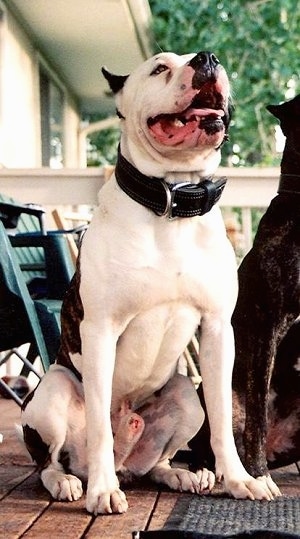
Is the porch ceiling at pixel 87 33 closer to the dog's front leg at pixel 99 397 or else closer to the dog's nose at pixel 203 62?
the dog's nose at pixel 203 62

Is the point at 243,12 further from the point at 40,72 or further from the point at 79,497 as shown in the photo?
the point at 79,497

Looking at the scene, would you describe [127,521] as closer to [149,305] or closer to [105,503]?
[105,503]

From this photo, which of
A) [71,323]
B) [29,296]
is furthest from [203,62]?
[29,296]

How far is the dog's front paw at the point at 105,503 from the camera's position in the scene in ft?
9.22

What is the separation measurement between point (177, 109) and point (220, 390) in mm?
835

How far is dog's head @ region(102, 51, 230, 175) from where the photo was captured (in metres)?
2.84

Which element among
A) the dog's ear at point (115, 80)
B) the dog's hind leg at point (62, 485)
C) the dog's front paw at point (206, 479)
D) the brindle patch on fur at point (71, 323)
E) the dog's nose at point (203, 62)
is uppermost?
the dog's nose at point (203, 62)

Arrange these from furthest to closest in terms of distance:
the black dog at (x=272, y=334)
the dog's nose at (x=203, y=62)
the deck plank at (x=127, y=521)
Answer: the black dog at (x=272, y=334) < the dog's nose at (x=203, y=62) < the deck plank at (x=127, y=521)

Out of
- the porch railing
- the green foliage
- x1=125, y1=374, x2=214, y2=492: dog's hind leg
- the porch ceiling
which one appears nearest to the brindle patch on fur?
x1=125, y1=374, x2=214, y2=492: dog's hind leg

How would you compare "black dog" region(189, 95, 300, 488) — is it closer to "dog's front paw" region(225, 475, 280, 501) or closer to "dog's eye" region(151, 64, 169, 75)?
"dog's front paw" region(225, 475, 280, 501)

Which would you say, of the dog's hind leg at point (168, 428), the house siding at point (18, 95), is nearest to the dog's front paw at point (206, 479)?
the dog's hind leg at point (168, 428)

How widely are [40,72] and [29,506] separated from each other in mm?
9643

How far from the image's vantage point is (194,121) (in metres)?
2.89

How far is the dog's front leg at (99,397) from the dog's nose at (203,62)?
0.76 metres
